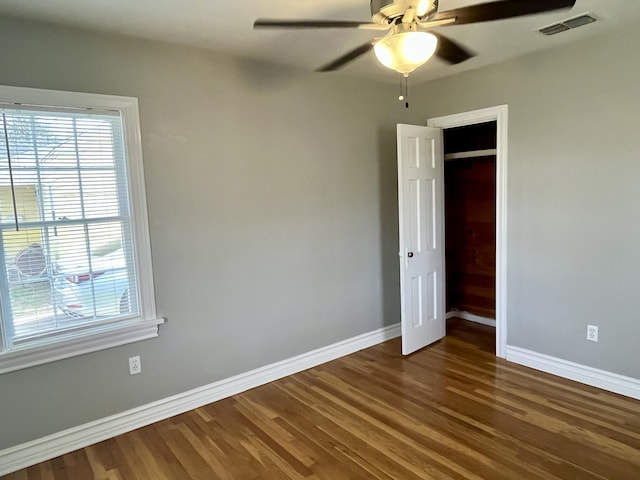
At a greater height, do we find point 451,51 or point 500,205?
point 451,51

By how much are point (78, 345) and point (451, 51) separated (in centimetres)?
276

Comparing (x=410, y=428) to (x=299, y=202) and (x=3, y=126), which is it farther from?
(x=3, y=126)

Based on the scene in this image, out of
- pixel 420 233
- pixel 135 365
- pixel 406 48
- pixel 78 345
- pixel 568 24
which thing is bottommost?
pixel 135 365

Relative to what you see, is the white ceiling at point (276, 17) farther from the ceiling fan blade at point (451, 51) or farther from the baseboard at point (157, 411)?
the baseboard at point (157, 411)

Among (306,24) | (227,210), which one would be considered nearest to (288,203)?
(227,210)

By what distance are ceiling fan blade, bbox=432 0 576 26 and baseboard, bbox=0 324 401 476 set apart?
9.01 ft

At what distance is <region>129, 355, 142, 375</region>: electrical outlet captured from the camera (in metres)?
2.78

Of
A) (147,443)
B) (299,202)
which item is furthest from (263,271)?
(147,443)

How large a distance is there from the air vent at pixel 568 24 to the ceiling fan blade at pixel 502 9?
1186 millimetres

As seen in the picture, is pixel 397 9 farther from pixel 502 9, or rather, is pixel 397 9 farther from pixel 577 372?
pixel 577 372

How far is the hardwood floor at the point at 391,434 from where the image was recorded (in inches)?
90.8

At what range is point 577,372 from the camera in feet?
10.7

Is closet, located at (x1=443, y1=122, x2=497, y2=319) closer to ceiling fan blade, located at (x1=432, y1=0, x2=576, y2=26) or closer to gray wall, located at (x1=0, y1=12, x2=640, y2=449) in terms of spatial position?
gray wall, located at (x1=0, y1=12, x2=640, y2=449)

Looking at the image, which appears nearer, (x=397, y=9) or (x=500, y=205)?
(x=397, y=9)
